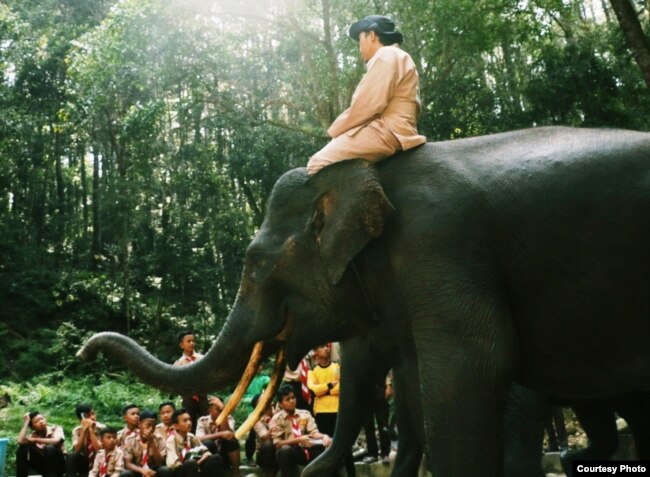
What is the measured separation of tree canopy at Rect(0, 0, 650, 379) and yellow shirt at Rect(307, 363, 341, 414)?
270 inches

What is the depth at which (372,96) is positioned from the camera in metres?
4.70

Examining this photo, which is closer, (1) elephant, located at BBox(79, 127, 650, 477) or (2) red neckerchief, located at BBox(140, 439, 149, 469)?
(1) elephant, located at BBox(79, 127, 650, 477)

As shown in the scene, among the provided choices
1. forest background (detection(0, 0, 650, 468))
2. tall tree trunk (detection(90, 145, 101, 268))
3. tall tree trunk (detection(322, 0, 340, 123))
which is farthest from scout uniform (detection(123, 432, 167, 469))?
tall tree trunk (detection(90, 145, 101, 268))

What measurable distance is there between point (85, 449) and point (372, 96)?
264 inches

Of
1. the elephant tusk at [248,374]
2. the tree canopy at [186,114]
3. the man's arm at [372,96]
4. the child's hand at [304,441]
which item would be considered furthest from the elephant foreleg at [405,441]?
the tree canopy at [186,114]

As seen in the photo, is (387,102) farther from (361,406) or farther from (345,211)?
(361,406)

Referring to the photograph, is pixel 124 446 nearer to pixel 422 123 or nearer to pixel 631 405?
pixel 631 405

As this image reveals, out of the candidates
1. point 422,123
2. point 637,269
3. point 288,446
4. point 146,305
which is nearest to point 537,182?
point 637,269

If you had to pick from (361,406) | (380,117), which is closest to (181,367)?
(361,406)

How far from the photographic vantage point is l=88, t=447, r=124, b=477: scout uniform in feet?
30.4

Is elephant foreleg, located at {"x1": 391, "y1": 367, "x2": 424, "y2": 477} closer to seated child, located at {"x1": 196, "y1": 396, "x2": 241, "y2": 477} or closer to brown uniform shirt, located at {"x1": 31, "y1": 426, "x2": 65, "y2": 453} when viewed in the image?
seated child, located at {"x1": 196, "y1": 396, "x2": 241, "y2": 477}

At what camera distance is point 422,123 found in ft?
64.3

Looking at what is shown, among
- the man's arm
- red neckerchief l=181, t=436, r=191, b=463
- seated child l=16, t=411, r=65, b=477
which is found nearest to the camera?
the man's arm

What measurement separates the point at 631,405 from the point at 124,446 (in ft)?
18.3
